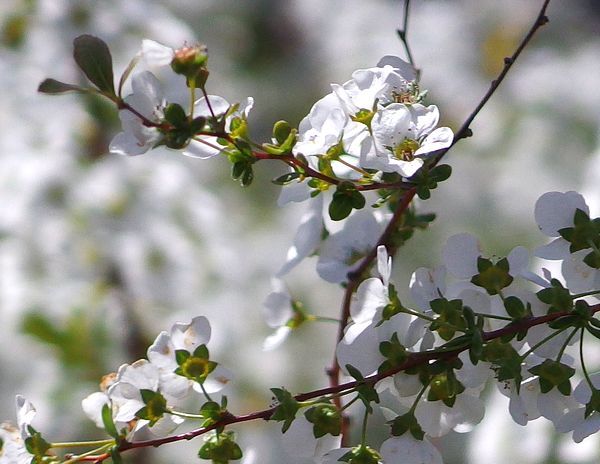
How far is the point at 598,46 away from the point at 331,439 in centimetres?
159

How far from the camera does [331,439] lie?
43 centimetres

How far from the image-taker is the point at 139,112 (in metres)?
0.39

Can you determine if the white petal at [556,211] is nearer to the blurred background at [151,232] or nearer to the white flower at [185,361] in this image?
the white flower at [185,361]

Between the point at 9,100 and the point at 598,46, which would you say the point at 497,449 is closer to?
the point at 9,100

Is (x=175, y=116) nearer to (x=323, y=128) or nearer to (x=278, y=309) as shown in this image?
(x=323, y=128)

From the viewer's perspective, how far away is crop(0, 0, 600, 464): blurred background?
3.60ft

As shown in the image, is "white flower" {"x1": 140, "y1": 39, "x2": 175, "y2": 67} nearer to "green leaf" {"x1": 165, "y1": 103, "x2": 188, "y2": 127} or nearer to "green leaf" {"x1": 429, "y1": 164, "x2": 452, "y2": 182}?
"green leaf" {"x1": 165, "y1": 103, "x2": 188, "y2": 127}

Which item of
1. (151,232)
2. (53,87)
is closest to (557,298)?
(53,87)

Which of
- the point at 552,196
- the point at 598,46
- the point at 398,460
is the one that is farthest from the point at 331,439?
the point at 598,46

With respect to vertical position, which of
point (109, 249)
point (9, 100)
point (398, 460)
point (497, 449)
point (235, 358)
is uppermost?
point (9, 100)

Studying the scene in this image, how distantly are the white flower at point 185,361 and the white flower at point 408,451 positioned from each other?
85 mm

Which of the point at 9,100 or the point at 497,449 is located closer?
the point at 497,449

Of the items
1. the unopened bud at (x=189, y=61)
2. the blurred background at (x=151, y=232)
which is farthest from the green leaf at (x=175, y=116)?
the blurred background at (x=151, y=232)

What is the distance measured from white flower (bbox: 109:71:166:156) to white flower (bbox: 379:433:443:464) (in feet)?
0.52
